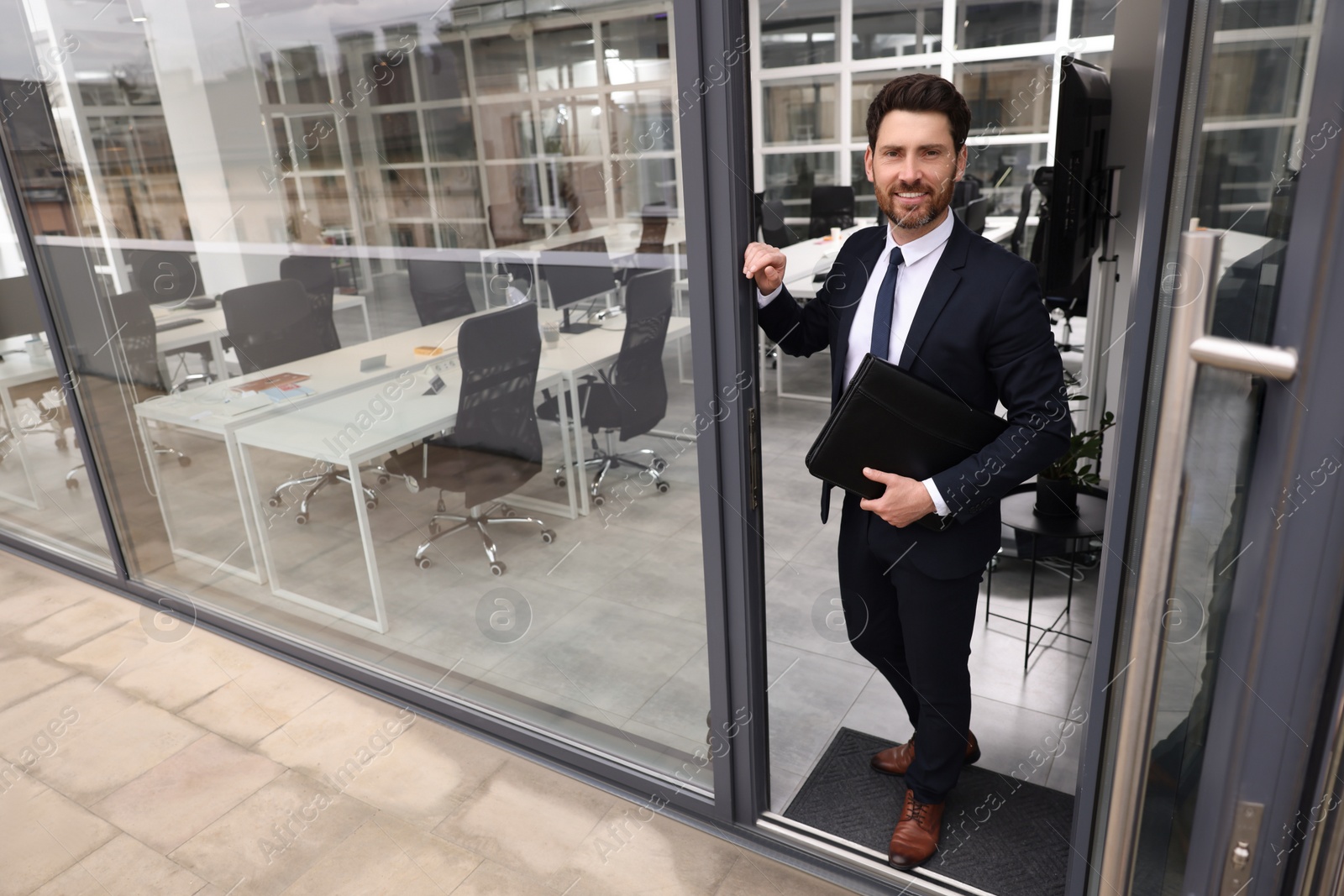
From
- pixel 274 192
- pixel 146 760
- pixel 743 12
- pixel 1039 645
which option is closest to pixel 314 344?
pixel 274 192

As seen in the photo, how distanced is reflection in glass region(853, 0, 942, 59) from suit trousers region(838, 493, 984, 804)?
6920 millimetres

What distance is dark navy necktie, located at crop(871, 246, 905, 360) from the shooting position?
1818 mm

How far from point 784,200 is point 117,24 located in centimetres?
690

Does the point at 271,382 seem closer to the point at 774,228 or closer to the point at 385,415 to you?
the point at 385,415

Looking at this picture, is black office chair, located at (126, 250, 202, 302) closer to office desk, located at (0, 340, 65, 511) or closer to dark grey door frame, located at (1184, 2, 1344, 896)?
office desk, located at (0, 340, 65, 511)

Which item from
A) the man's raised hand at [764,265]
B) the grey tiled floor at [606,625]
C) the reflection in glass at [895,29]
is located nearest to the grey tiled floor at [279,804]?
the grey tiled floor at [606,625]

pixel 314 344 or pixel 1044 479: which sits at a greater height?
pixel 314 344

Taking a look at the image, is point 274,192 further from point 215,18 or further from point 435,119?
point 435,119

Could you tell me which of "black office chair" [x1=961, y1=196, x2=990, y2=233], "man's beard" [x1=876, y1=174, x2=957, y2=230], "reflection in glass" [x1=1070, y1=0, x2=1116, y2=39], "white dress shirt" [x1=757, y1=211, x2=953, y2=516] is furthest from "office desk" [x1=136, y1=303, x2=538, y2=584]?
"reflection in glass" [x1=1070, y1=0, x2=1116, y2=39]

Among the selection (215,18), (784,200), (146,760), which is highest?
(215,18)

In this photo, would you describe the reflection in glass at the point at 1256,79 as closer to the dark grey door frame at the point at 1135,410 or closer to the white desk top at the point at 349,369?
the dark grey door frame at the point at 1135,410

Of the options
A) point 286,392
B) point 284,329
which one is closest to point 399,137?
point 284,329

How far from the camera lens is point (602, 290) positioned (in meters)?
2.13

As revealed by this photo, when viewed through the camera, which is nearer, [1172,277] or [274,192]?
[1172,277]
